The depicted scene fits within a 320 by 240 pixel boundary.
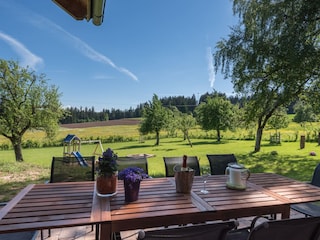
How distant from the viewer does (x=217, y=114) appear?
16.3 metres

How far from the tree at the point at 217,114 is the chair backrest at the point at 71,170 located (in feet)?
47.5

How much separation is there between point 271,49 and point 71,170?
478 centimetres

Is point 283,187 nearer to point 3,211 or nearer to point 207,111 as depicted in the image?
point 3,211

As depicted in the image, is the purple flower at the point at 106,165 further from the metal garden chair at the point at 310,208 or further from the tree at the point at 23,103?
the tree at the point at 23,103

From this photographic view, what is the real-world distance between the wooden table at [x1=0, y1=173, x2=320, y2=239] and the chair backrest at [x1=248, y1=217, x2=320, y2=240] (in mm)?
399

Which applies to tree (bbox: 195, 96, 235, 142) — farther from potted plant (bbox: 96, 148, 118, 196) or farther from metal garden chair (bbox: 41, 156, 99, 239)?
potted plant (bbox: 96, 148, 118, 196)

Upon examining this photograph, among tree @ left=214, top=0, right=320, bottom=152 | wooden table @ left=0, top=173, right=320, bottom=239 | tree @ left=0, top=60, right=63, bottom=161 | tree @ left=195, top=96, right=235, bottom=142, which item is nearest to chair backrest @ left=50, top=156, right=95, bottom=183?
wooden table @ left=0, top=173, right=320, bottom=239

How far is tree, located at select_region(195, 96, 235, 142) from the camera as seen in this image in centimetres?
1628

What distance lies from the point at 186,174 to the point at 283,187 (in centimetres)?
103

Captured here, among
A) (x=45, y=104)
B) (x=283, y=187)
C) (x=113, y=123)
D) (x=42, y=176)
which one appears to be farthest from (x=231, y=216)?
(x=113, y=123)

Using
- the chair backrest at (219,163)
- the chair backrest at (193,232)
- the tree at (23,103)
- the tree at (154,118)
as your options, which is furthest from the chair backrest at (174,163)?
the tree at (154,118)

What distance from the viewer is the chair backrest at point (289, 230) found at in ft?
3.73

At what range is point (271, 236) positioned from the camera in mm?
1203

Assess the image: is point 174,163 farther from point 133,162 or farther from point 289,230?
point 289,230
